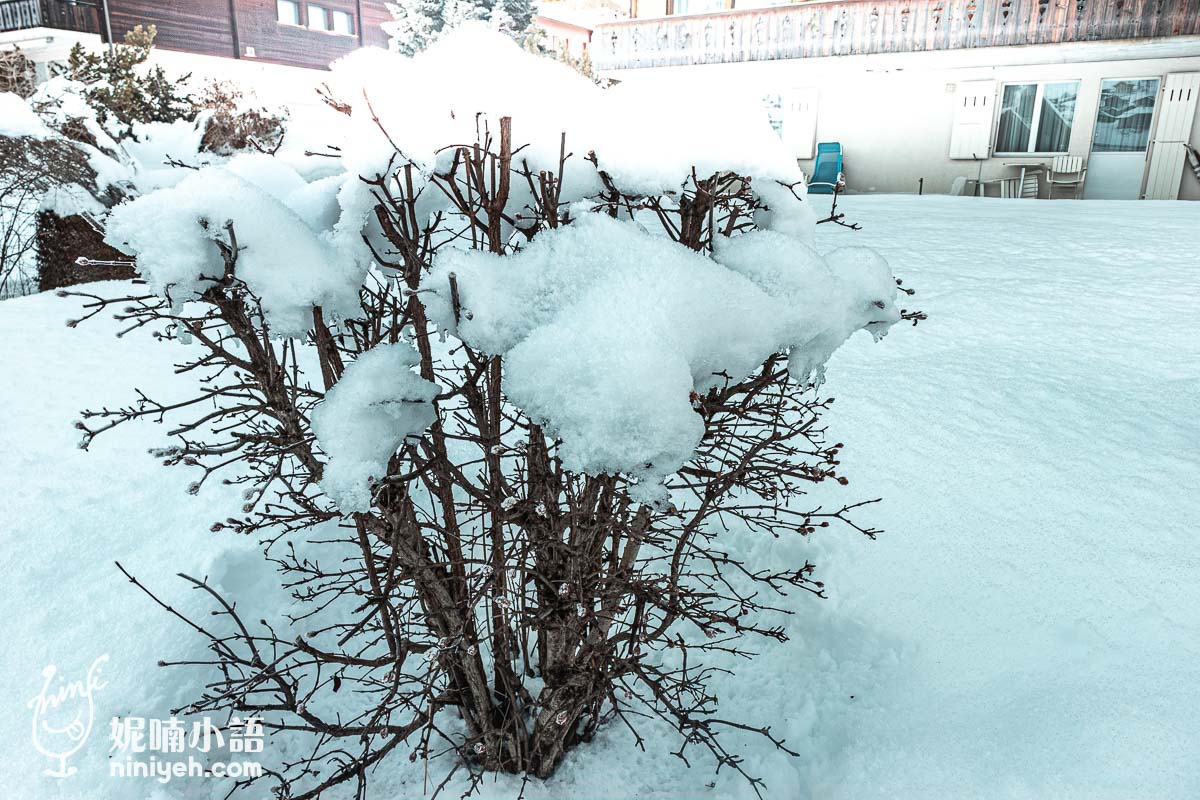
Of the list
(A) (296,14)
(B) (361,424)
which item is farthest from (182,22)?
(B) (361,424)

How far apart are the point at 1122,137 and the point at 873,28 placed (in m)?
4.51

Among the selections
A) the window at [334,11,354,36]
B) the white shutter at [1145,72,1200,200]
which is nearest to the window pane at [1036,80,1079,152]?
the white shutter at [1145,72,1200,200]

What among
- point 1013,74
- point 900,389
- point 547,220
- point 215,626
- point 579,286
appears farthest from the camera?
point 1013,74

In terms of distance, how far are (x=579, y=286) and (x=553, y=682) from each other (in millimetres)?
1360

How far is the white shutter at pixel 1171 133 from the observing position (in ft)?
36.3

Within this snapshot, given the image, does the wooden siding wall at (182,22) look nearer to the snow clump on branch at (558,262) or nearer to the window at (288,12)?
the window at (288,12)

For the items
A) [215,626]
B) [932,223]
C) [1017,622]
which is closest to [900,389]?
[1017,622]

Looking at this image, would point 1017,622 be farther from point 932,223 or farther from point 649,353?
point 932,223

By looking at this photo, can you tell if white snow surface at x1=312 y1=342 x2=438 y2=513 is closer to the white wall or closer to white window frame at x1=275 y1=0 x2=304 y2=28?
the white wall

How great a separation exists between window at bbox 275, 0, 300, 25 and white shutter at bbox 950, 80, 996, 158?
2059 cm

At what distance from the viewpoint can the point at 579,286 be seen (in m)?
1.60

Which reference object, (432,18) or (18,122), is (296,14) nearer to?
(432,18)

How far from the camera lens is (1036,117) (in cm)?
1223

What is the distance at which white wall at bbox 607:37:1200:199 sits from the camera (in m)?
11.3
